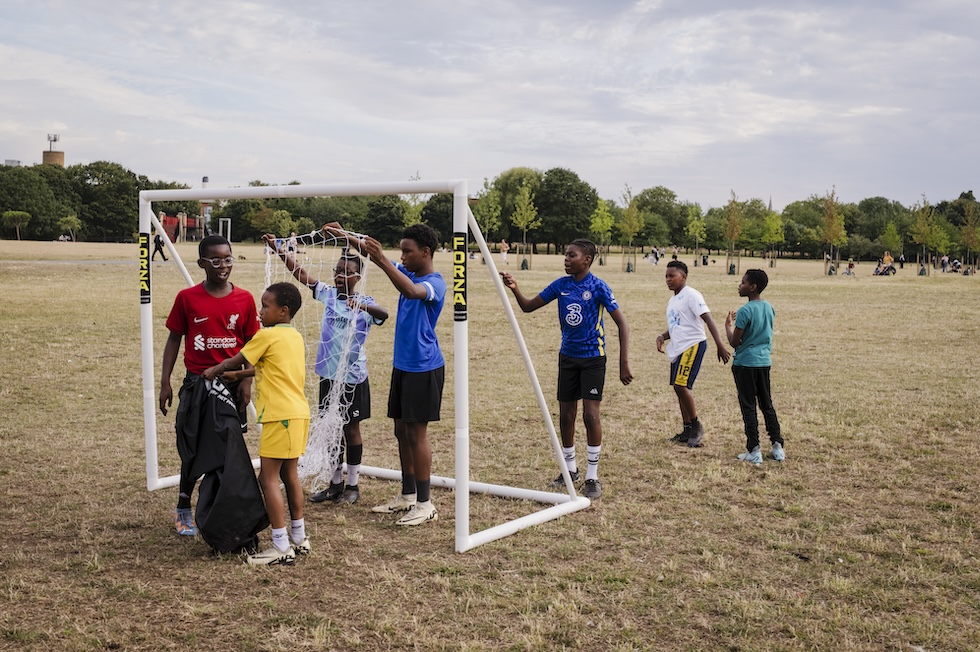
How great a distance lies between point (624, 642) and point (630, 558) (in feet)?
3.93

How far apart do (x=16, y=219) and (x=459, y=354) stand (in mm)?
84985

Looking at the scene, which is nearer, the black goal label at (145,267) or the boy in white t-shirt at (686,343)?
the black goal label at (145,267)

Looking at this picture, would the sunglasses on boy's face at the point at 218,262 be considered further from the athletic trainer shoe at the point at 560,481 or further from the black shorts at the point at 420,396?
the athletic trainer shoe at the point at 560,481

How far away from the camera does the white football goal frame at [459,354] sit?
5.43 metres

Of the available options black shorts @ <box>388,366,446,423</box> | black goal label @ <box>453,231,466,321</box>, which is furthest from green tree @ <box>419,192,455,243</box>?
black shorts @ <box>388,366,446,423</box>

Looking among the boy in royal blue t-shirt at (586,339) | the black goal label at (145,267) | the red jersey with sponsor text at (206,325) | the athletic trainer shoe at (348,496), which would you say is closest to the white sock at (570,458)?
the boy in royal blue t-shirt at (586,339)

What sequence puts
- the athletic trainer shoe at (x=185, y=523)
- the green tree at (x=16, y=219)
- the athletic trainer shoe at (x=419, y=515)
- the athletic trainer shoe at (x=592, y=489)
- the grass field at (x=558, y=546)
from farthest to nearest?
the green tree at (x=16, y=219) → the athletic trainer shoe at (x=592, y=489) → the athletic trainer shoe at (x=419, y=515) → the athletic trainer shoe at (x=185, y=523) → the grass field at (x=558, y=546)

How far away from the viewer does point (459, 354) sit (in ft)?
17.7

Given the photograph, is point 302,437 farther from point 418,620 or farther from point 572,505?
point 572,505

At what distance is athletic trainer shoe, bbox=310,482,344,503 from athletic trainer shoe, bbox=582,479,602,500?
195 centimetres

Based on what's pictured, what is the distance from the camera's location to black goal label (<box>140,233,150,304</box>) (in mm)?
6844

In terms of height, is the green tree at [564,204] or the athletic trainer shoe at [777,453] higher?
the green tree at [564,204]

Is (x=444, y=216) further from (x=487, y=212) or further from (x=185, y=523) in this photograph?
(x=487, y=212)

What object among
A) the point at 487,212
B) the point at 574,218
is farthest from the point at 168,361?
the point at 574,218
